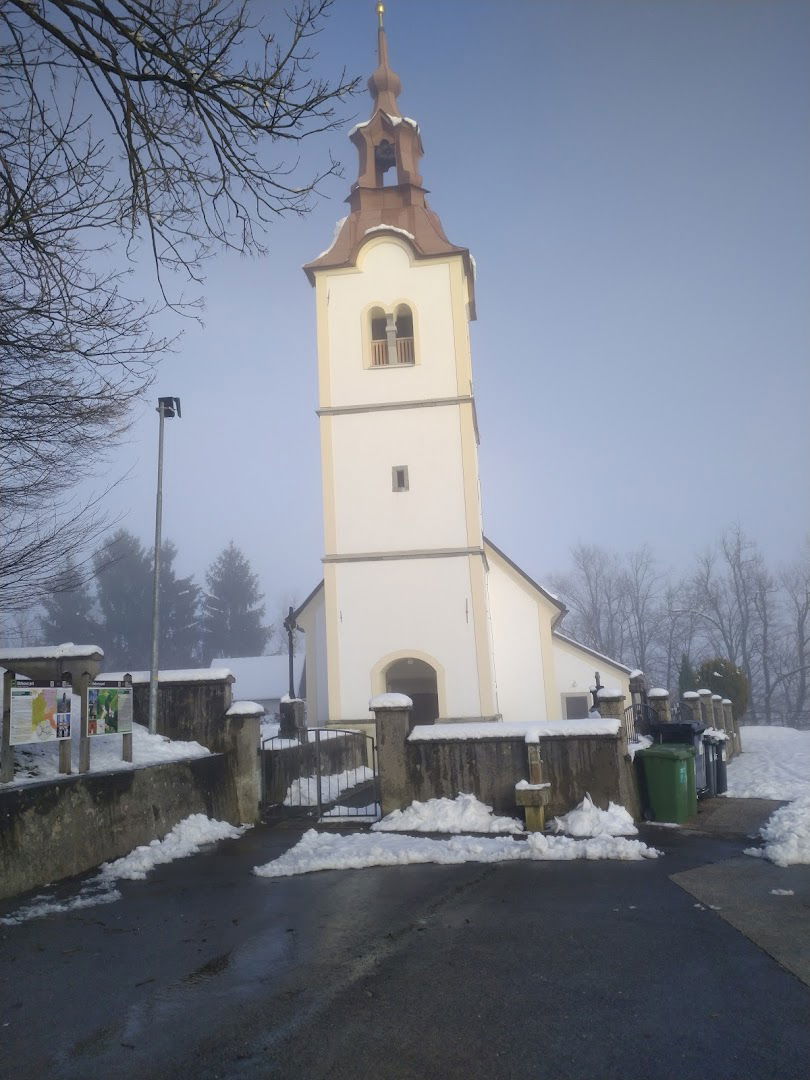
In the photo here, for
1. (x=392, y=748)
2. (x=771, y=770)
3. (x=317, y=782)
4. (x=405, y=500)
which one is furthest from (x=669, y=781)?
(x=405, y=500)

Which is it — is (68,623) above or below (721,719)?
above

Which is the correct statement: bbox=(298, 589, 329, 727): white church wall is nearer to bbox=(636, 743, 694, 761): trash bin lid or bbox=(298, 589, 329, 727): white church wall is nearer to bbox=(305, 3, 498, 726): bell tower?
bbox=(305, 3, 498, 726): bell tower

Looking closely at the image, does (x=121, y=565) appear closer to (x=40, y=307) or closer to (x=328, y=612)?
(x=328, y=612)

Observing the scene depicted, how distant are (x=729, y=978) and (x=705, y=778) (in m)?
8.77

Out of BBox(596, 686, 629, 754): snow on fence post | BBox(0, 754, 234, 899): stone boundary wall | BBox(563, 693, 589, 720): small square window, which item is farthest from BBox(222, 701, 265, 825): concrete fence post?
BBox(563, 693, 589, 720): small square window

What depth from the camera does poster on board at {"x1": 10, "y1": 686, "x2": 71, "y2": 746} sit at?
319 inches

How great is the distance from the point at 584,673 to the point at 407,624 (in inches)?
329

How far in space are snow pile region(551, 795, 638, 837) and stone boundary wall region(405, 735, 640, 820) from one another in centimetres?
19

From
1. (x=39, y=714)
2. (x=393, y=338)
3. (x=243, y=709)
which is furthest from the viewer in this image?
(x=393, y=338)

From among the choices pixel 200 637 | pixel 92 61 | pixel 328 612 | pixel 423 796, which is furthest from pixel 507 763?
pixel 200 637

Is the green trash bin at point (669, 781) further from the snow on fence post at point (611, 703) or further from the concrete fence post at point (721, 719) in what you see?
the concrete fence post at point (721, 719)

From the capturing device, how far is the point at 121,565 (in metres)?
61.9

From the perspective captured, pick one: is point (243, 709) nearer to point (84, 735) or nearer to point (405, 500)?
point (84, 735)

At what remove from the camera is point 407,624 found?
21.4 m
